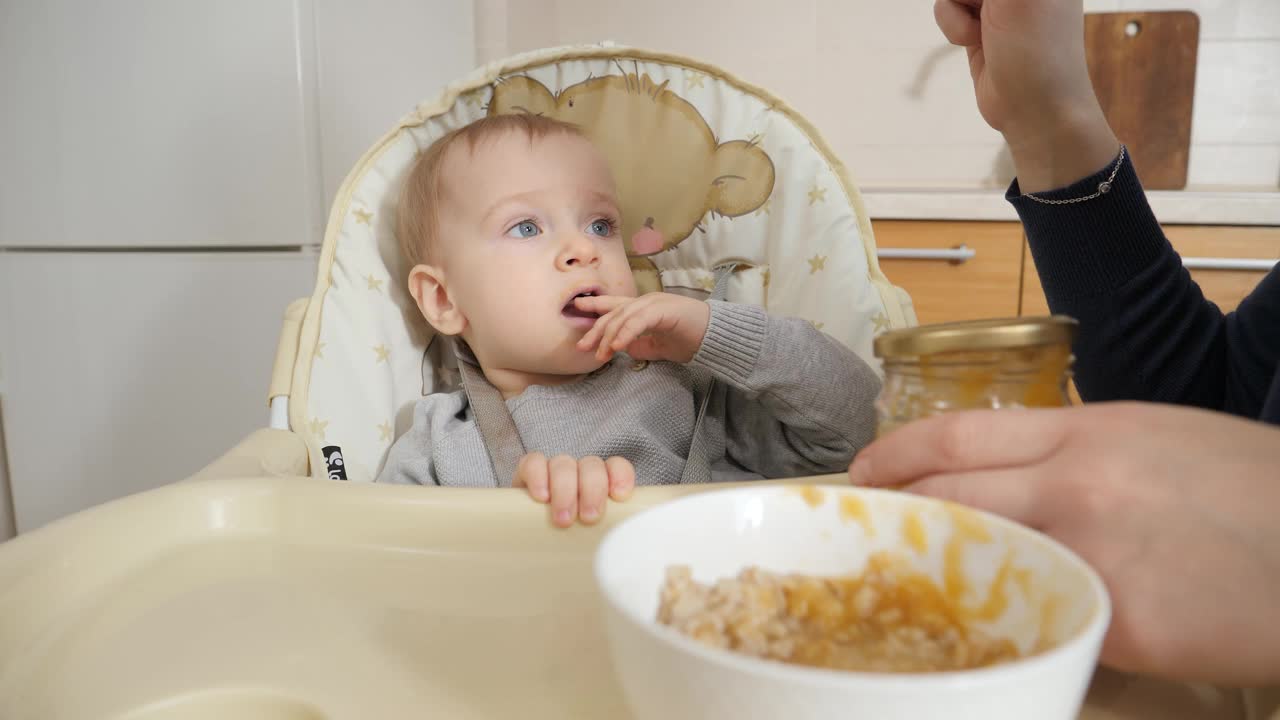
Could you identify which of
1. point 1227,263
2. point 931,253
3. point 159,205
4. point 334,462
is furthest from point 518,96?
point 1227,263

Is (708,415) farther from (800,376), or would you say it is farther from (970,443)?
(970,443)

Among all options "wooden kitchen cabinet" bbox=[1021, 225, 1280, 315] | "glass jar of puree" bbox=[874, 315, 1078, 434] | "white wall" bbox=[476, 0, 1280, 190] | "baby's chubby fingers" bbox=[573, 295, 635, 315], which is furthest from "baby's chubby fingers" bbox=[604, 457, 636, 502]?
"white wall" bbox=[476, 0, 1280, 190]

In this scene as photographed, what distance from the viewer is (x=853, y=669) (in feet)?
1.00

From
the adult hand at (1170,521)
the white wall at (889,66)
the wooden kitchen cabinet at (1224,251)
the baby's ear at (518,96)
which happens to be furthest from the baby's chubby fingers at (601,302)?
the white wall at (889,66)

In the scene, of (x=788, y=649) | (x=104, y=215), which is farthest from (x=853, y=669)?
(x=104, y=215)

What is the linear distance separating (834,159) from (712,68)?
7.7 inches

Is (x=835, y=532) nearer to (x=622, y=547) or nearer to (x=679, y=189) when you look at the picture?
(x=622, y=547)

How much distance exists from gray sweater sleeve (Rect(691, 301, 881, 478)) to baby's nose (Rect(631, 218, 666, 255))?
24 cm

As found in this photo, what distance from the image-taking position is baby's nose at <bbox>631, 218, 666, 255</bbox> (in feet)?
3.40

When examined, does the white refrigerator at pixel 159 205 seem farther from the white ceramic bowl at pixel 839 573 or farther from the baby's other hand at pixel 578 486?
the white ceramic bowl at pixel 839 573

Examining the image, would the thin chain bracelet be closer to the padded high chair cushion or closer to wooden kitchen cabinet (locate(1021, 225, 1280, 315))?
the padded high chair cushion

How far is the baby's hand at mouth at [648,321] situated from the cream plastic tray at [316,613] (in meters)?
0.25

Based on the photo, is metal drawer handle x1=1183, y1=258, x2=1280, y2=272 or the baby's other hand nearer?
the baby's other hand

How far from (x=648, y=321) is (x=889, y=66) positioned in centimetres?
161
